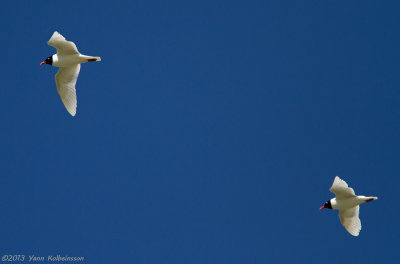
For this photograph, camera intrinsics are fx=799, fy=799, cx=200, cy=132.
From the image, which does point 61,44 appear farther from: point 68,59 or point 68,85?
point 68,85

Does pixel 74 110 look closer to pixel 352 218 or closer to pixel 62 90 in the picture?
pixel 62 90

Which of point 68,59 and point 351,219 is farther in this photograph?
point 351,219

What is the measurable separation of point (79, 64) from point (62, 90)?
1.13 meters

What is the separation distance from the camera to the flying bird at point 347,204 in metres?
28.9

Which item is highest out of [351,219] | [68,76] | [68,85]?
[68,76]

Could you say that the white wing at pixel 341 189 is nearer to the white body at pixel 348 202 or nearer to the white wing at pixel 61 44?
the white body at pixel 348 202

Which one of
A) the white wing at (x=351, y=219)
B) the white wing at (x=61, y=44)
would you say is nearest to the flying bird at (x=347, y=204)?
the white wing at (x=351, y=219)

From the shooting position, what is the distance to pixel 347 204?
2978cm

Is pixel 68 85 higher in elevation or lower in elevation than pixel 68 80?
lower

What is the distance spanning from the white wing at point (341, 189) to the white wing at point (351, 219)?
108 cm

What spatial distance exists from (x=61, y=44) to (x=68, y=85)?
83.6 inches

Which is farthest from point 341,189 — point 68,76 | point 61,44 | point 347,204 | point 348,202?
point 61,44

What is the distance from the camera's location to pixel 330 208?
100 ft

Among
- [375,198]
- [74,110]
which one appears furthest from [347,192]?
[74,110]
